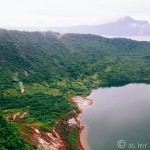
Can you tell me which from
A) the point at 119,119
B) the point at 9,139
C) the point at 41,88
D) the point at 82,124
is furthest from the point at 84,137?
the point at 41,88

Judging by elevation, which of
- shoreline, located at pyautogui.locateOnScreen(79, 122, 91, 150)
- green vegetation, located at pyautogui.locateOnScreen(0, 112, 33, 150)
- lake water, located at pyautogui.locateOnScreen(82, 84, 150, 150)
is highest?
green vegetation, located at pyautogui.locateOnScreen(0, 112, 33, 150)

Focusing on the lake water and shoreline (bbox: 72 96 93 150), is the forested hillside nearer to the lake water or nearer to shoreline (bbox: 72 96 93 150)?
shoreline (bbox: 72 96 93 150)

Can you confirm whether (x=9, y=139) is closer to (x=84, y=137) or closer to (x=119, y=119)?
(x=84, y=137)

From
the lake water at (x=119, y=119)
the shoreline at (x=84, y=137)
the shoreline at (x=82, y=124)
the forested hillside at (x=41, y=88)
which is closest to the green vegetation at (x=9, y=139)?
the forested hillside at (x=41, y=88)

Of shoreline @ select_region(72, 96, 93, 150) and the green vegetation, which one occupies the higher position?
the green vegetation

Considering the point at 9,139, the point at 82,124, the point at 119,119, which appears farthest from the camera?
the point at 119,119

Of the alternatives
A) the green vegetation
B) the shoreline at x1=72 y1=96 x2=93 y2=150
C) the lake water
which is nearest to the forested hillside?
the shoreline at x1=72 y1=96 x2=93 y2=150
